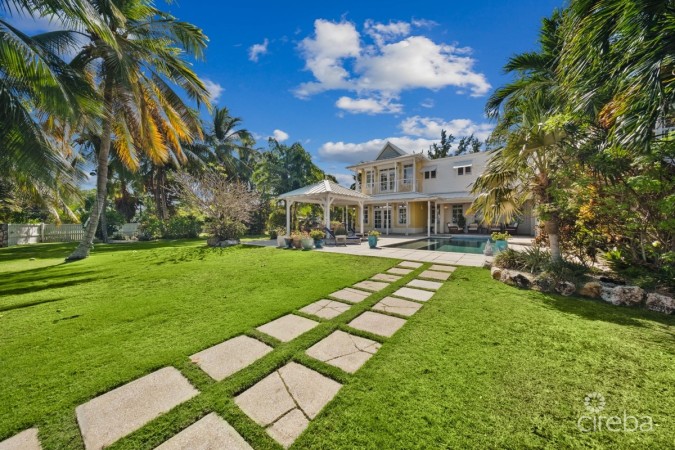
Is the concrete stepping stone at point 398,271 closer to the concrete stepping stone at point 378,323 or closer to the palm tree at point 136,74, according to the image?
the concrete stepping stone at point 378,323

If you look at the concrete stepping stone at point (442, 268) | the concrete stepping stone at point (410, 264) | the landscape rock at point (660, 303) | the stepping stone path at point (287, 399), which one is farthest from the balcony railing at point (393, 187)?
the stepping stone path at point (287, 399)

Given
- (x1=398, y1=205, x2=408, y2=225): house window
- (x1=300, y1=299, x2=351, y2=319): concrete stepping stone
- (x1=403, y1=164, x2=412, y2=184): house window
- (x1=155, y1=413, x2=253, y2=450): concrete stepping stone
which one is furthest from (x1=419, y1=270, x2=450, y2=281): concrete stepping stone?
(x1=403, y1=164, x2=412, y2=184): house window

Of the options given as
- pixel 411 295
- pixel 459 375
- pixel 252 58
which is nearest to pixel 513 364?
pixel 459 375

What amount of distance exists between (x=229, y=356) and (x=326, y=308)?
1735 mm

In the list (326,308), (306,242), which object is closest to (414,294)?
(326,308)

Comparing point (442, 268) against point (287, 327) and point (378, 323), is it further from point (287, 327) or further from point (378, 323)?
point (287, 327)

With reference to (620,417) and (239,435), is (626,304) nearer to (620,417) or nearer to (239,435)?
(620,417)

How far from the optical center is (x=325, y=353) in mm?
2834

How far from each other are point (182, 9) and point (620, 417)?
15.2 metres

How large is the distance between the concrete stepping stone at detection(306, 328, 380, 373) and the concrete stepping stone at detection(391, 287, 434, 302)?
1860mm

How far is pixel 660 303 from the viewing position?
13.0ft

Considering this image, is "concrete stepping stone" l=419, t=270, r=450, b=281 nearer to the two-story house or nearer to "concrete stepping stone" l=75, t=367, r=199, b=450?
"concrete stepping stone" l=75, t=367, r=199, b=450

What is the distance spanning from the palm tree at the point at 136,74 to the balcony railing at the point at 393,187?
14.4m

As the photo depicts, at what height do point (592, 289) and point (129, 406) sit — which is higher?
point (592, 289)
